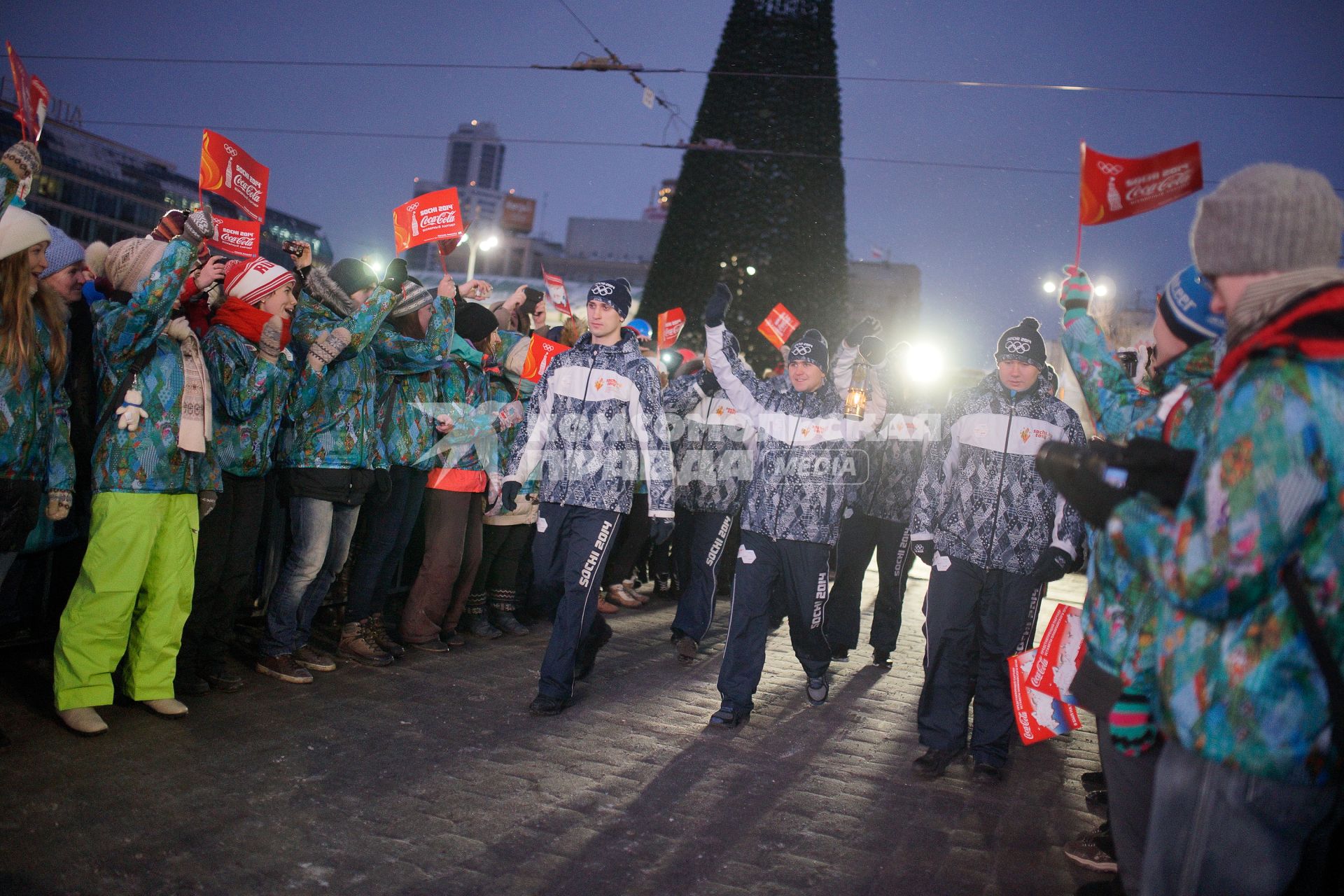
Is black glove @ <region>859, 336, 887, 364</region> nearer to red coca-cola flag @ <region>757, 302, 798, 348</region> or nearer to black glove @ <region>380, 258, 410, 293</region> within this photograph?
red coca-cola flag @ <region>757, 302, 798, 348</region>

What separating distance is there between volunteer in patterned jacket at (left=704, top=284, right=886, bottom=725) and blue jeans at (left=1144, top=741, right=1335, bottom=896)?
11.4 feet

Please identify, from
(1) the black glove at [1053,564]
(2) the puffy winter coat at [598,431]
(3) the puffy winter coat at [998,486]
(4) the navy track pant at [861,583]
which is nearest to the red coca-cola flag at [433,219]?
(2) the puffy winter coat at [598,431]

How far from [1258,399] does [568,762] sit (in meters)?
3.43

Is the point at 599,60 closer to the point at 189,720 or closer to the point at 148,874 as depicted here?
the point at 189,720

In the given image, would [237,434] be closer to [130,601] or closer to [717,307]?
[130,601]

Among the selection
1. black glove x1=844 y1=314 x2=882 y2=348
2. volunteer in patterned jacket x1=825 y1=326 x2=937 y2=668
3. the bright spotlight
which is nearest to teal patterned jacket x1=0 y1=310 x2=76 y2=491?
black glove x1=844 y1=314 x2=882 y2=348

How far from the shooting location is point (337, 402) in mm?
5418

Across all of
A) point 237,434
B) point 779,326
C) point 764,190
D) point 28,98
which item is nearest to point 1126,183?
point 237,434

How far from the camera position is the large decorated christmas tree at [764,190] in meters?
16.5

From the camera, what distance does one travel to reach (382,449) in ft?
18.8

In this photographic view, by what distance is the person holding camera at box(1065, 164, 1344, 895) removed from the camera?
66.2 inches

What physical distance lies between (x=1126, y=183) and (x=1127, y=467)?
3.28 m

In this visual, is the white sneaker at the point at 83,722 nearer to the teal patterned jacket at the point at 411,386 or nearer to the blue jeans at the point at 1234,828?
the teal patterned jacket at the point at 411,386

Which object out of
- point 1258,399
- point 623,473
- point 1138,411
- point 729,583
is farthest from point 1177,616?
point 729,583
